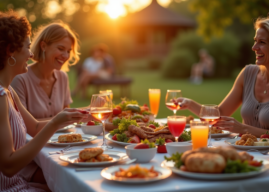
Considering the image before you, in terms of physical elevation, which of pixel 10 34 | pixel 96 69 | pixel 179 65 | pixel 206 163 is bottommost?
pixel 206 163

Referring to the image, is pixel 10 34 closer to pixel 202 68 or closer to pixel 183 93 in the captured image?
pixel 183 93

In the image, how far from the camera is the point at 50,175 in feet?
7.61

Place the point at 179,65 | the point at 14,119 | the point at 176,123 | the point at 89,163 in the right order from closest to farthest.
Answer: the point at 89,163, the point at 176,123, the point at 14,119, the point at 179,65

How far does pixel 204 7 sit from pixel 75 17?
24036 mm

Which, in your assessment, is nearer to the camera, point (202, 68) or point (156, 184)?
point (156, 184)

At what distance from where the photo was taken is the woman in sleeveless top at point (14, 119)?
2.18 meters

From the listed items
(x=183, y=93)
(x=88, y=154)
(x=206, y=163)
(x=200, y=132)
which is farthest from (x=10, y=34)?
(x=183, y=93)

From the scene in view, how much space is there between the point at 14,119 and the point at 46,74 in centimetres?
165

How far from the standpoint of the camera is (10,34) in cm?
240

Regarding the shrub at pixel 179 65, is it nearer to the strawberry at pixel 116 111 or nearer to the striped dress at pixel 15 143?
the strawberry at pixel 116 111

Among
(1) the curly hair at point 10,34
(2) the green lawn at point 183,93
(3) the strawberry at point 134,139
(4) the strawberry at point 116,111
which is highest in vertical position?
(1) the curly hair at point 10,34

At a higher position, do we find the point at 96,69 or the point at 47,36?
the point at 47,36

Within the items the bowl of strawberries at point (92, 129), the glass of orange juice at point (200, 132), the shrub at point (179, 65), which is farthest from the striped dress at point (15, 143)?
the shrub at point (179, 65)

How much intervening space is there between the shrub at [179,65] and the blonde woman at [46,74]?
21.3 m
